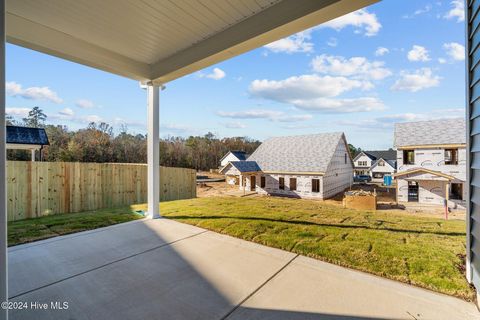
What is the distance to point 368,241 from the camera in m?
3.05

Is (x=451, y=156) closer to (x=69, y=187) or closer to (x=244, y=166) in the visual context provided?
(x=244, y=166)

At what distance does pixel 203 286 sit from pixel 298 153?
17.2 m

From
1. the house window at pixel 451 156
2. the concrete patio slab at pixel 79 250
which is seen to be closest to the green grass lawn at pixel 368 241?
the concrete patio slab at pixel 79 250

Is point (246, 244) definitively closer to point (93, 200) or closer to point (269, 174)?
point (93, 200)

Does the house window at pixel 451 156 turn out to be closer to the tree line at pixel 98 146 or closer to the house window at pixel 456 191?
the house window at pixel 456 191

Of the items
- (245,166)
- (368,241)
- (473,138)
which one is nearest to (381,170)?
(245,166)

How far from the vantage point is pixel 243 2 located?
262cm

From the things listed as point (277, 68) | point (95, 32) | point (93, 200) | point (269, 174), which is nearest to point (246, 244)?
point (95, 32)

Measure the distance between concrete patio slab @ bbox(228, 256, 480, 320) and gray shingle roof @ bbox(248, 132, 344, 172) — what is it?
49.6ft

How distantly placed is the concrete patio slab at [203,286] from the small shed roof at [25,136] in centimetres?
592

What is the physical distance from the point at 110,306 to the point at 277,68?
388 inches

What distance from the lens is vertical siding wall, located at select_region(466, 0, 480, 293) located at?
1713 mm

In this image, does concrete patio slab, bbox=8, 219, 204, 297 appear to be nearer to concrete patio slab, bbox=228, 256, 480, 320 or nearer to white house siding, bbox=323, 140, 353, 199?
concrete patio slab, bbox=228, 256, 480, 320

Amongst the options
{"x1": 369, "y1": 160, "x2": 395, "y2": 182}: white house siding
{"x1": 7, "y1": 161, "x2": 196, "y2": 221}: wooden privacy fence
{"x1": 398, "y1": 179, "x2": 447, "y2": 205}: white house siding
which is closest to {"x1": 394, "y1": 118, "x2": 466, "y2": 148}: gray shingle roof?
{"x1": 398, "y1": 179, "x2": 447, "y2": 205}: white house siding
